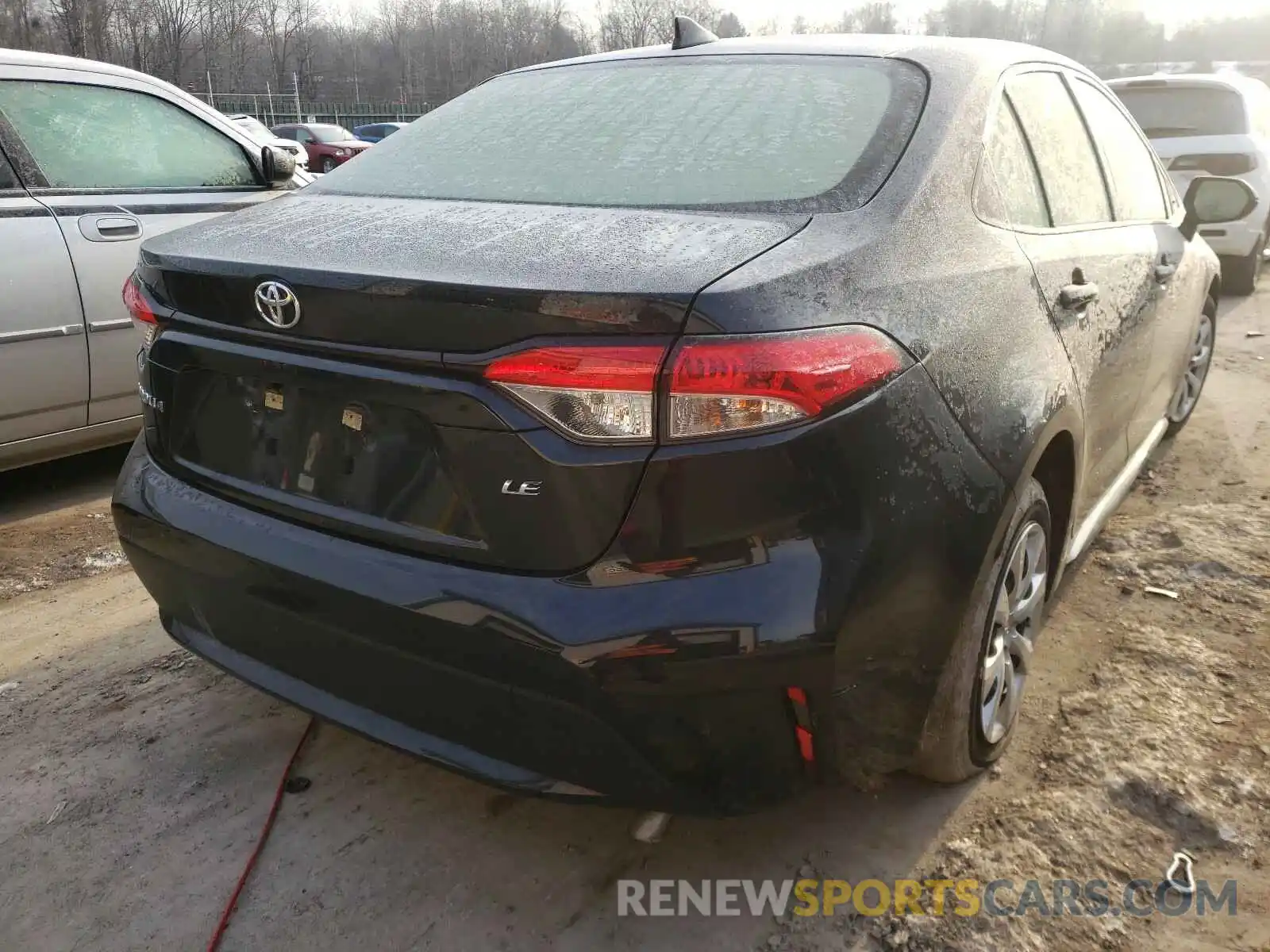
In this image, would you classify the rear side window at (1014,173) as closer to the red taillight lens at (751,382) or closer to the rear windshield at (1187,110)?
the red taillight lens at (751,382)

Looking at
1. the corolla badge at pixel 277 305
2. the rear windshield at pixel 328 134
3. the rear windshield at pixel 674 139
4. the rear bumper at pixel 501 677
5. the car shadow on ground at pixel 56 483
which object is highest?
the rear windshield at pixel 674 139

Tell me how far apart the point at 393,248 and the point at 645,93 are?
99 centimetres

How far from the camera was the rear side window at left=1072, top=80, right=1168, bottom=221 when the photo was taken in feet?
10.2

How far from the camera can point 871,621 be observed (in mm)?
1739

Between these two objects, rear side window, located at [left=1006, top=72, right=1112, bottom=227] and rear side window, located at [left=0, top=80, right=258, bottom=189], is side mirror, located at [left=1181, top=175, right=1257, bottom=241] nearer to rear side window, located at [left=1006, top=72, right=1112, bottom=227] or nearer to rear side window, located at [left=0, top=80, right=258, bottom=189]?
rear side window, located at [left=1006, top=72, right=1112, bottom=227]

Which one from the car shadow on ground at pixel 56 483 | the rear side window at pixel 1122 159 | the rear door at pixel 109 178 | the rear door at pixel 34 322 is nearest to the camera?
the rear side window at pixel 1122 159

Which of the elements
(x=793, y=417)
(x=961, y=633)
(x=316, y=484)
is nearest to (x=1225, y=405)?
(x=961, y=633)

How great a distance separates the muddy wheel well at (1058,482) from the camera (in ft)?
7.69

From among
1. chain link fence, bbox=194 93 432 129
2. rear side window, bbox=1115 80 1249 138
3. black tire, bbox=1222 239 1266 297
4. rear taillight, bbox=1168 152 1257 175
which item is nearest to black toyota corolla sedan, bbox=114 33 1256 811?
rear taillight, bbox=1168 152 1257 175

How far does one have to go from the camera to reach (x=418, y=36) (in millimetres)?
90500

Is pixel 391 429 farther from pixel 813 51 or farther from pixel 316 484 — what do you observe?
pixel 813 51

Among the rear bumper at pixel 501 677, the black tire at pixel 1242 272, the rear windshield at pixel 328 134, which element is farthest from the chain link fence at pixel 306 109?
the rear bumper at pixel 501 677

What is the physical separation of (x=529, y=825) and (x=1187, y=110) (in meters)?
8.21

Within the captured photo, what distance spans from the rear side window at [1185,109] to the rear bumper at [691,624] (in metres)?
7.51
